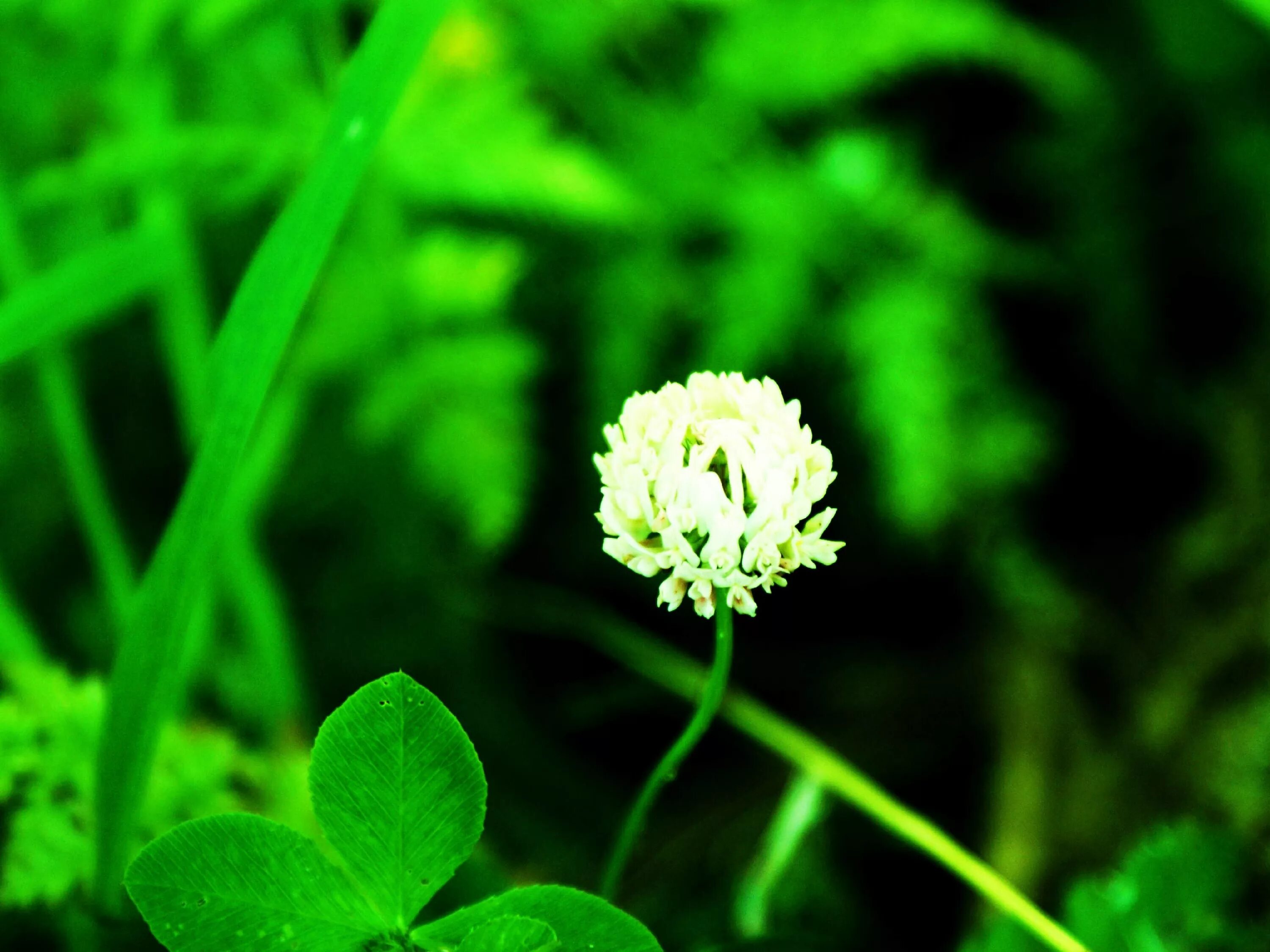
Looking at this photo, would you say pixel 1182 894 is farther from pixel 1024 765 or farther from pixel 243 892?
pixel 243 892

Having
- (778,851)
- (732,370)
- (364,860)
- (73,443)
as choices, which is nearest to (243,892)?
(364,860)

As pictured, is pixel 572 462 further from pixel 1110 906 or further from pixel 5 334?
pixel 1110 906

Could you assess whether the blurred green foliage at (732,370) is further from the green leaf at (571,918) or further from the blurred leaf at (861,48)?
the green leaf at (571,918)

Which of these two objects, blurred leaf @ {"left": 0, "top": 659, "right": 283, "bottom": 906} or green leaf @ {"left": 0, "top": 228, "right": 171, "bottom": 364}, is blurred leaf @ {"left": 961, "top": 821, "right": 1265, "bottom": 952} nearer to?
blurred leaf @ {"left": 0, "top": 659, "right": 283, "bottom": 906}

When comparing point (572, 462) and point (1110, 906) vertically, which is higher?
point (1110, 906)

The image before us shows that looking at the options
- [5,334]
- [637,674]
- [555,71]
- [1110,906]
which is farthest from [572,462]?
[1110,906]

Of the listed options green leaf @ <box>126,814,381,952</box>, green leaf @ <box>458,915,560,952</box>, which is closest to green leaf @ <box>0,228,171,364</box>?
green leaf @ <box>126,814,381,952</box>
